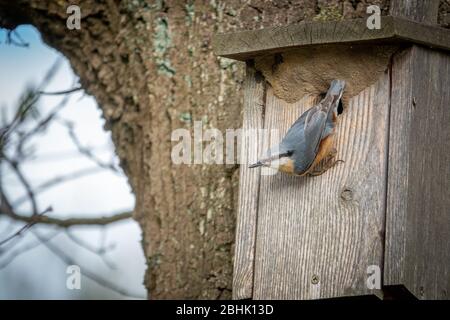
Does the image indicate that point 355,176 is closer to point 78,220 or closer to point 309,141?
point 309,141

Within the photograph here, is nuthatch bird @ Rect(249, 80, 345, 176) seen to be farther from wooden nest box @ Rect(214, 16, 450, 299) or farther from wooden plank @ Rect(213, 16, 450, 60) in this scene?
wooden plank @ Rect(213, 16, 450, 60)

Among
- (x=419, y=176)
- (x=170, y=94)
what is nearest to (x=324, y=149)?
(x=419, y=176)

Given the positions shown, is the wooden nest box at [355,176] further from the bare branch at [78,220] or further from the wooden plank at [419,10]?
the bare branch at [78,220]

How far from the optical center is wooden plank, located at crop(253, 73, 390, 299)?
2938 mm

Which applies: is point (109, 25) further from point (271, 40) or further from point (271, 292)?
point (271, 292)

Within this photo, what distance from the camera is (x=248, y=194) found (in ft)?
10.6

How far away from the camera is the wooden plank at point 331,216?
2938mm

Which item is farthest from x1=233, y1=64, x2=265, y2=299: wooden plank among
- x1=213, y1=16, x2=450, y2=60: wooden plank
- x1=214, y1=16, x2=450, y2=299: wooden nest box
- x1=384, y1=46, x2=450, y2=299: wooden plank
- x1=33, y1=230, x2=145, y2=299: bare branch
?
x1=33, y1=230, x2=145, y2=299: bare branch

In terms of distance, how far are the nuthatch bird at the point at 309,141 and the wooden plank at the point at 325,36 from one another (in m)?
0.18

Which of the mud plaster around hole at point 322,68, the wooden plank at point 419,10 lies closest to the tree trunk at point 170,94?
the wooden plank at point 419,10

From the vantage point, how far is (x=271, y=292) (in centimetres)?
311

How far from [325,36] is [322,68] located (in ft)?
0.53
